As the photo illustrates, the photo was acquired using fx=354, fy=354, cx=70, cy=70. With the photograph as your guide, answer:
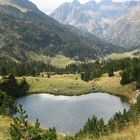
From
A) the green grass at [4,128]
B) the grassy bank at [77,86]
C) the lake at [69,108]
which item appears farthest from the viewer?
the grassy bank at [77,86]

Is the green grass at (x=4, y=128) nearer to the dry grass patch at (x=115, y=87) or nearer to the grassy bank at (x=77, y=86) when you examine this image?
the dry grass patch at (x=115, y=87)

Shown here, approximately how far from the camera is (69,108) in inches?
4429

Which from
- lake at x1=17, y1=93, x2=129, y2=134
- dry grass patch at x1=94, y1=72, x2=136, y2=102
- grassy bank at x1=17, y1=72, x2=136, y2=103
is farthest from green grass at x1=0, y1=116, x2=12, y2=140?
grassy bank at x1=17, y1=72, x2=136, y2=103

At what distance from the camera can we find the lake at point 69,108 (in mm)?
92275

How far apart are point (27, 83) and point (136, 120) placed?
12539 centimetres

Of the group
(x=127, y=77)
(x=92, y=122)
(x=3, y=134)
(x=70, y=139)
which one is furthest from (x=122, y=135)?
(x=127, y=77)

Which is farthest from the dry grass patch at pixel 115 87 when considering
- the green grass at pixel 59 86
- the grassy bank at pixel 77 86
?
the green grass at pixel 59 86

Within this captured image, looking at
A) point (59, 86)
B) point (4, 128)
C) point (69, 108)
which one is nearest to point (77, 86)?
point (59, 86)

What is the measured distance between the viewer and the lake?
92.3m

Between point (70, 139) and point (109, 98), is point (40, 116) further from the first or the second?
point (70, 139)

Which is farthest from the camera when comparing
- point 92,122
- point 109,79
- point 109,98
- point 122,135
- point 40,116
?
point 109,79

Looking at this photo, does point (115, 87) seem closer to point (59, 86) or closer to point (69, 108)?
point (59, 86)

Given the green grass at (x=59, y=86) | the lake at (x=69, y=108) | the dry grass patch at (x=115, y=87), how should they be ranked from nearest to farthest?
1. the lake at (x=69, y=108)
2. the dry grass patch at (x=115, y=87)
3. the green grass at (x=59, y=86)

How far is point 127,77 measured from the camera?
5389 inches
